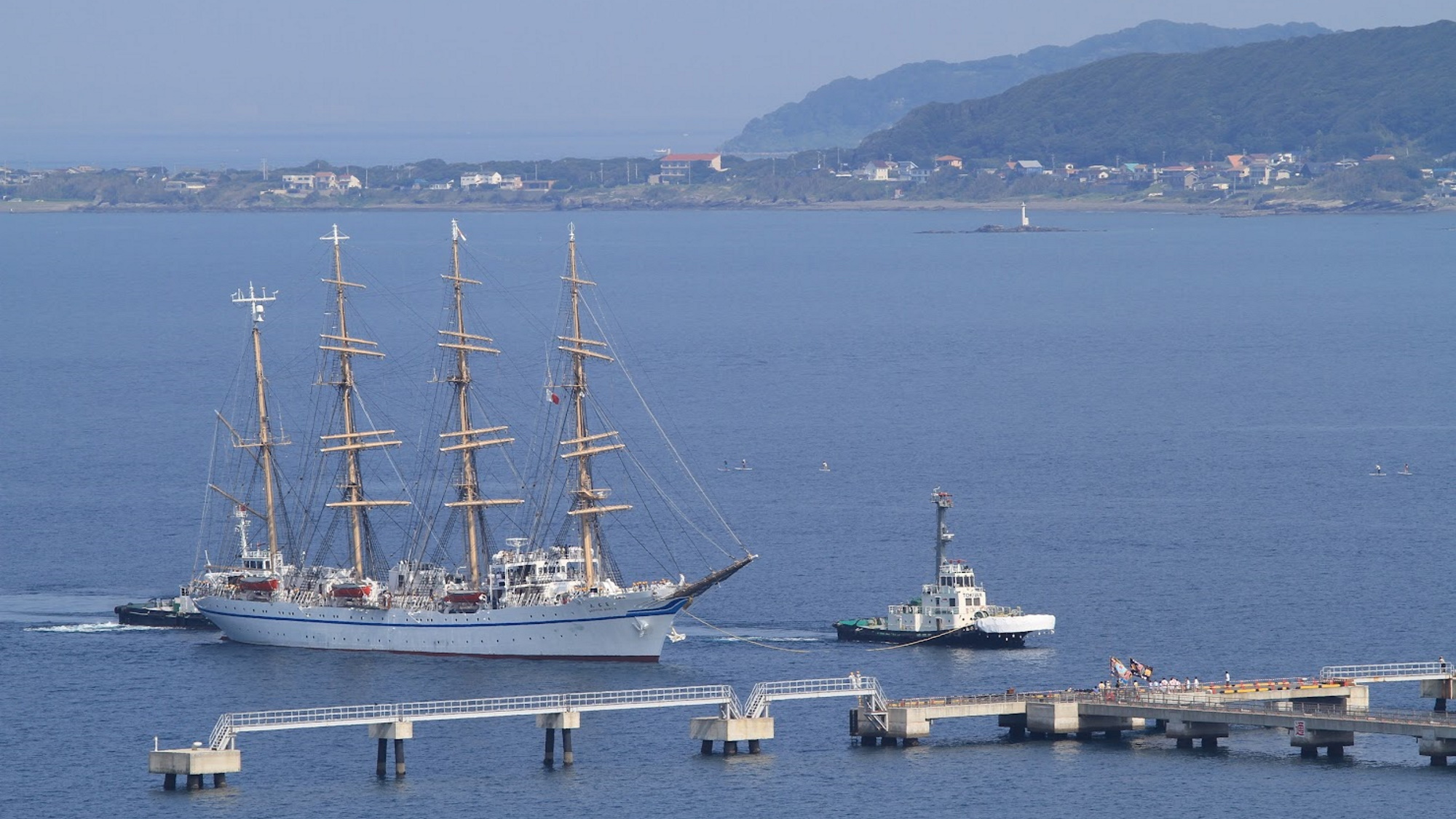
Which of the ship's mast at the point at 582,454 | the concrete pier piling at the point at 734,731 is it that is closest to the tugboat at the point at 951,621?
the ship's mast at the point at 582,454

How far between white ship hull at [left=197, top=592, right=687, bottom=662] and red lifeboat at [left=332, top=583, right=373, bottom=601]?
0.63m

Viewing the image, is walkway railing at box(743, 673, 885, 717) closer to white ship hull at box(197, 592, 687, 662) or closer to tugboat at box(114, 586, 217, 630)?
white ship hull at box(197, 592, 687, 662)

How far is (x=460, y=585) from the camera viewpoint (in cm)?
12081

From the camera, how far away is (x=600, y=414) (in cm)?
19400

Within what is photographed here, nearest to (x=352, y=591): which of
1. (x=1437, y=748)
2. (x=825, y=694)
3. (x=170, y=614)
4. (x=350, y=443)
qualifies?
(x=170, y=614)

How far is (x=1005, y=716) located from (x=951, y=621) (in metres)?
19.2

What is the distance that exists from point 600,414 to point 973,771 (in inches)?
4113

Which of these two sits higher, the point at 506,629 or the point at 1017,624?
the point at 1017,624

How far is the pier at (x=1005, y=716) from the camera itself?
90875 millimetres

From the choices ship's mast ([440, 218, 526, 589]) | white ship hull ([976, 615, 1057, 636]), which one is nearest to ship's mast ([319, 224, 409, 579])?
ship's mast ([440, 218, 526, 589])

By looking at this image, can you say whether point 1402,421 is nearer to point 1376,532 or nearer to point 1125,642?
point 1376,532

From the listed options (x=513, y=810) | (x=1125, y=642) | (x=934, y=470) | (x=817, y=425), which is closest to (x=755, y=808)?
(x=513, y=810)

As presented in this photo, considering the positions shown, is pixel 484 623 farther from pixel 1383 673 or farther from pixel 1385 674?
pixel 1385 674

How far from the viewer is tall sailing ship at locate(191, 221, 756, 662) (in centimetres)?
11694
